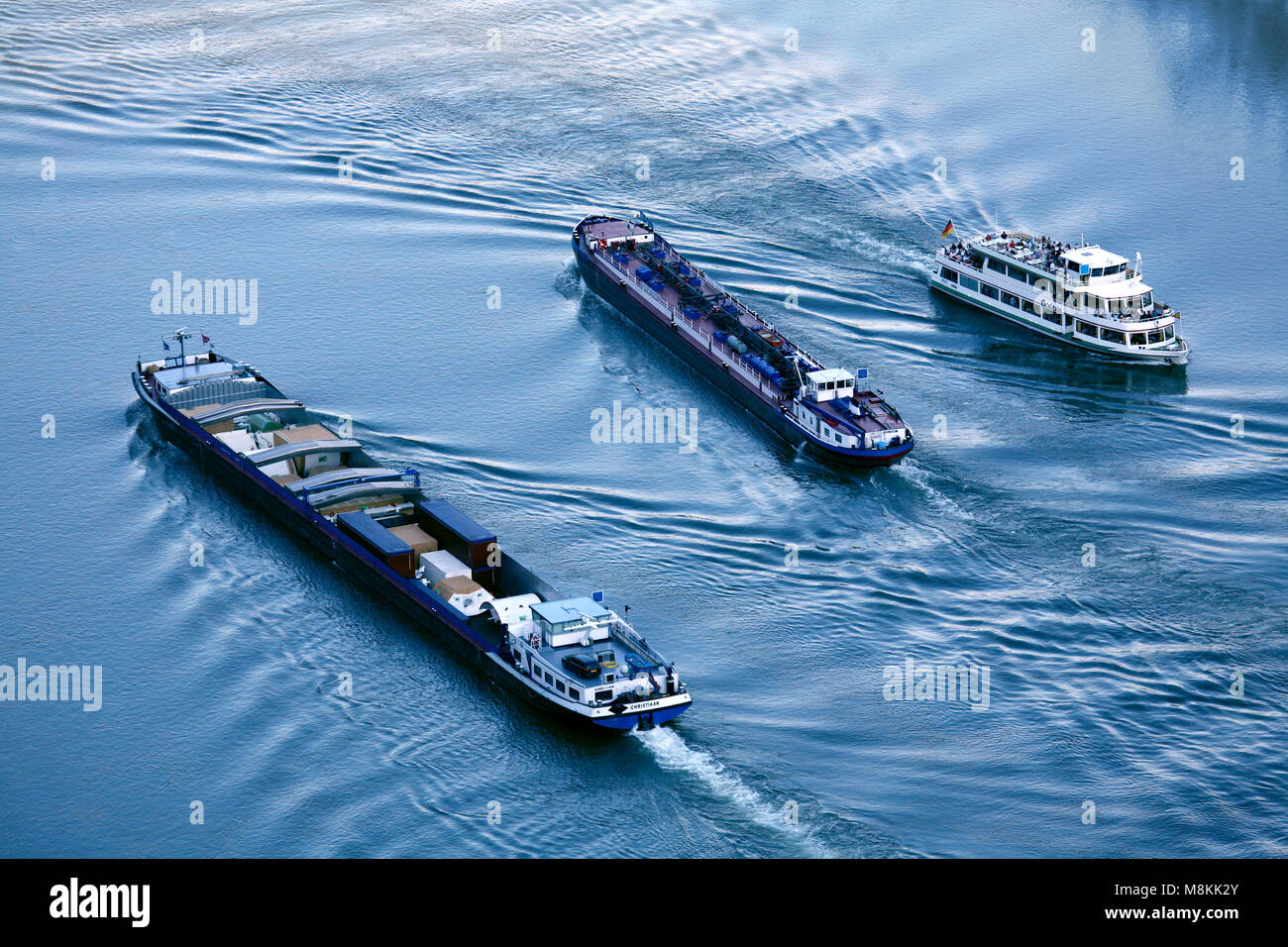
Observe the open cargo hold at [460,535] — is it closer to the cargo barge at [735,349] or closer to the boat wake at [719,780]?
the boat wake at [719,780]

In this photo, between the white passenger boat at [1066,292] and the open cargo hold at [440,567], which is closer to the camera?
the open cargo hold at [440,567]

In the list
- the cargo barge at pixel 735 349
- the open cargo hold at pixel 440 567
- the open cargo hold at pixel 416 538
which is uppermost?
the cargo barge at pixel 735 349

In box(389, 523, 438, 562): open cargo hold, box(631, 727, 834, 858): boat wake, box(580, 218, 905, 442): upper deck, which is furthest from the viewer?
box(580, 218, 905, 442): upper deck

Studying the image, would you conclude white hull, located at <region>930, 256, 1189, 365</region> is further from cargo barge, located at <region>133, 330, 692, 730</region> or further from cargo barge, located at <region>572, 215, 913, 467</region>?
cargo barge, located at <region>133, 330, 692, 730</region>

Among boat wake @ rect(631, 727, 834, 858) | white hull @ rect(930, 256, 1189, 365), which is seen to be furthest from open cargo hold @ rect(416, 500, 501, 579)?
white hull @ rect(930, 256, 1189, 365)

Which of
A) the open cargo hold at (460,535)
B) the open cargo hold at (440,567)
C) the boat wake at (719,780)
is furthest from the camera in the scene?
the open cargo hold at (440,567)

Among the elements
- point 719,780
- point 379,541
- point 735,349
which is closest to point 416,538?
point 379,541

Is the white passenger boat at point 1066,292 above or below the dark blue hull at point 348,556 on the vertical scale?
above

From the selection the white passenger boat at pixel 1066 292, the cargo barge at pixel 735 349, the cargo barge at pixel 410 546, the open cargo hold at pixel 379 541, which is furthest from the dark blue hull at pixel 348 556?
the white passenger boat at pixel 1066 292
